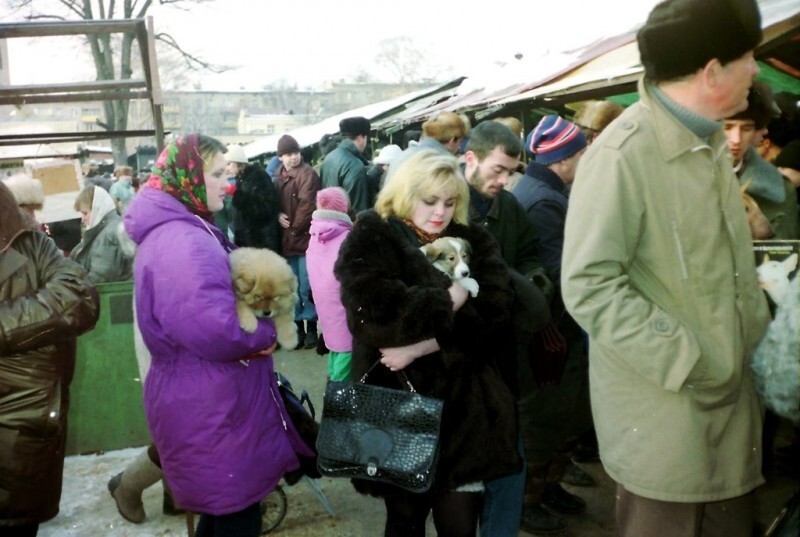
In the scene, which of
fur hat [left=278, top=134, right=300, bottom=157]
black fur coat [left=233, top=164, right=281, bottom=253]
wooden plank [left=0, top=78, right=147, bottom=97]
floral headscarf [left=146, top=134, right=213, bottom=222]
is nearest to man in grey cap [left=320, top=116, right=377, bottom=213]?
fur hat [left=278, top=134, right=300, bottom=157]

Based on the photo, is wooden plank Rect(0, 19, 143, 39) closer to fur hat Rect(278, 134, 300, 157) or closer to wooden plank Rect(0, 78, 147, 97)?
wooden plank Rect(0, 78, 147, 97)

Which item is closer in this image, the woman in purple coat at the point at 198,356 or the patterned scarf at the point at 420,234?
the woman in purple coat at the point at 198,356

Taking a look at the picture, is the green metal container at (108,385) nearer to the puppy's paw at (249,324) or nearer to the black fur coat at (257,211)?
the puppy's paw at (249,324)

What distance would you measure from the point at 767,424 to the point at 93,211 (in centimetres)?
472

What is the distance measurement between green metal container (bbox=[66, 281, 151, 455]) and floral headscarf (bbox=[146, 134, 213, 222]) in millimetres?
2264

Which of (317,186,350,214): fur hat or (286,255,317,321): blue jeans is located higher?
(317,186,350,214): fur hat

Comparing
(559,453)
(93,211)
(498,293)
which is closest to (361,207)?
(93,211)

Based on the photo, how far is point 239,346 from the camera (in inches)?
108

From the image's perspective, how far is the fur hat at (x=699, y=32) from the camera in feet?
6.18

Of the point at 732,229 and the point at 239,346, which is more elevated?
the point at 732,229

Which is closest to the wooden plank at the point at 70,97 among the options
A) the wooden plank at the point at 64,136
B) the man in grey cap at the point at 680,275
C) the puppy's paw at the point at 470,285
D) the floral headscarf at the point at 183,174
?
the wooden plank at the point at 64,136

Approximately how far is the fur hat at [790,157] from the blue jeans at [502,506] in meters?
2.20

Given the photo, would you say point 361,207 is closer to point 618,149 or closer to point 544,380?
point 544,380

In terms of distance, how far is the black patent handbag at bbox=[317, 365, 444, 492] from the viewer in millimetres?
2547
